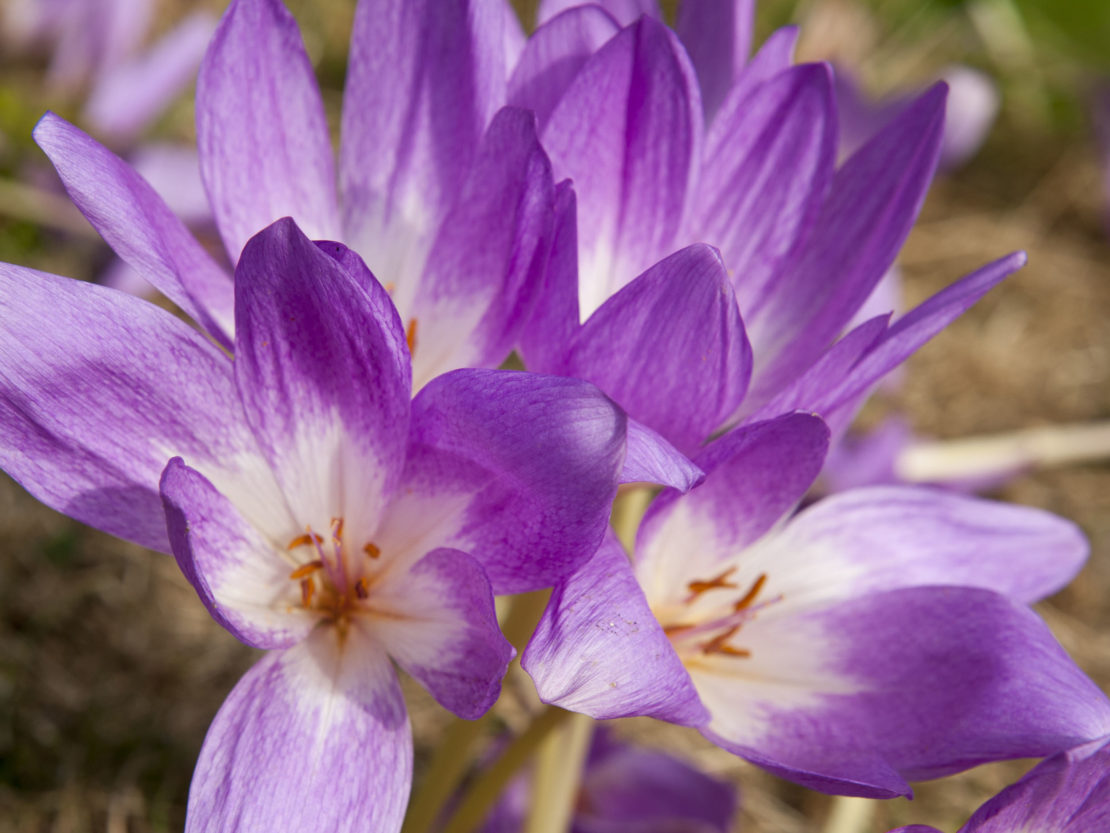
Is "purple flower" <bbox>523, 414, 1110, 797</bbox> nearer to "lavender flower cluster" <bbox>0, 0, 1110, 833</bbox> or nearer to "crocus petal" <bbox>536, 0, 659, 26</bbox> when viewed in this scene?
"lavender flower cluster" <bbox>0, 0, 1110, 833</bbox>

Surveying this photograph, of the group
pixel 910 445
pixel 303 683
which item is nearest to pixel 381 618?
pixel 303 683

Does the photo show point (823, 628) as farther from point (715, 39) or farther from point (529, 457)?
point (715, 39)

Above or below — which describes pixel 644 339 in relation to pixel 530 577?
above

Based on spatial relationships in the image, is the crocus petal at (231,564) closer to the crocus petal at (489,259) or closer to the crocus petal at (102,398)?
the crocus petal at (102,398)

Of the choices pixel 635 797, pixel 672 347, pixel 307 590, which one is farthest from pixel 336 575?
pixel 635 797

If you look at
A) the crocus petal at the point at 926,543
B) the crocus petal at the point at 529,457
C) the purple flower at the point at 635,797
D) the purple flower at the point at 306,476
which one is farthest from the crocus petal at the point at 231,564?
the purple flower at the point at 635,797

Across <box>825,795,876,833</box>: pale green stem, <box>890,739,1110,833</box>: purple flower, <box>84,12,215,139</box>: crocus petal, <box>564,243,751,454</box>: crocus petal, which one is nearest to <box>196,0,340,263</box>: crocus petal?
<box>564,243,751,454</box>: crocus petal

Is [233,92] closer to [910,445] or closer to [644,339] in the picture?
[644,339]
